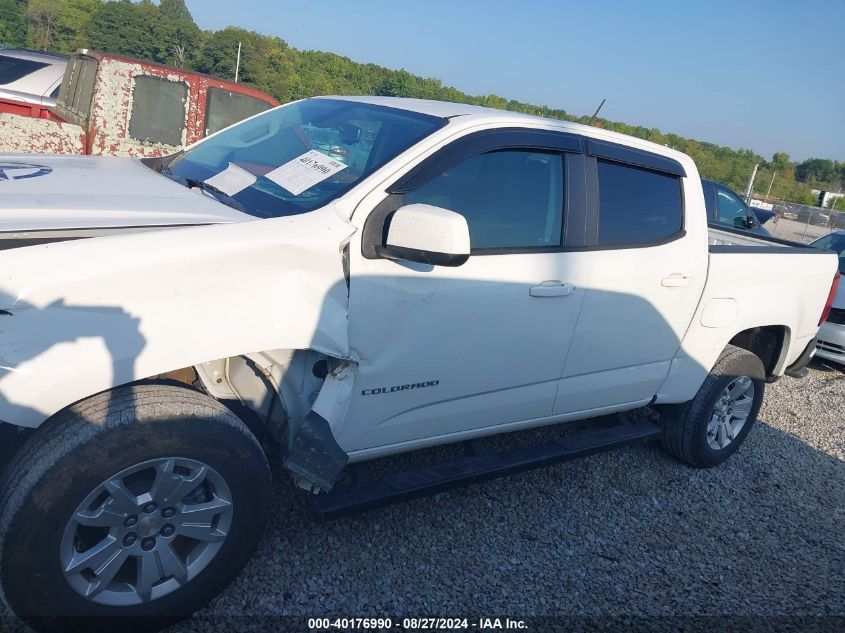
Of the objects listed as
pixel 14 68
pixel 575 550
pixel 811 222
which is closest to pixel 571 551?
pixel 575 550

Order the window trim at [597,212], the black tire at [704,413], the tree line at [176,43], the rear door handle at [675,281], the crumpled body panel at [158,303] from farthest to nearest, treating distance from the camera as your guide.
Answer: the tree line at [176,43]
the black tire at [704,413]
the rear door handle at [675,281]
the window trim at [597,212]
the crumpled body panel at [158,303]

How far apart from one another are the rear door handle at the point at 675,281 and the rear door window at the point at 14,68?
847 cm

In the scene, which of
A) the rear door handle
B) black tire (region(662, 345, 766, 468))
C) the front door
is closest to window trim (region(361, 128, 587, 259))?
the front door

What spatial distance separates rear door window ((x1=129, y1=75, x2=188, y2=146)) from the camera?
21.1 feet

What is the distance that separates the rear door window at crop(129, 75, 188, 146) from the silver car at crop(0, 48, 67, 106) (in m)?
2.30

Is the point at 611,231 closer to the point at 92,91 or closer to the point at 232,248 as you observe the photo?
the point at 232,248

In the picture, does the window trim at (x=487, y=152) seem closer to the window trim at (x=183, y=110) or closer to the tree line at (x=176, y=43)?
the window trim at (x=183, y=110)

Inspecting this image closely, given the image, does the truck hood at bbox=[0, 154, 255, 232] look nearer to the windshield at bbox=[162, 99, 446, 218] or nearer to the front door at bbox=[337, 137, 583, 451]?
the windshield at bbox=[162, 99, 446, 218]

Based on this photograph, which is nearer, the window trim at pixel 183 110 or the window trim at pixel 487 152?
the window trim at pixel 487 152

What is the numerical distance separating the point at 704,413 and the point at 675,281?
1028mm

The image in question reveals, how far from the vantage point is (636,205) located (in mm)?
3416

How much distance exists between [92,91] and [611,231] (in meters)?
5.38

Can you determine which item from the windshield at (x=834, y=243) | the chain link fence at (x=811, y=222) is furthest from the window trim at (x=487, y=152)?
the chain link fence at (x=811, y=222)

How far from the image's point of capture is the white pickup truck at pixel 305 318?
6.44 ft
